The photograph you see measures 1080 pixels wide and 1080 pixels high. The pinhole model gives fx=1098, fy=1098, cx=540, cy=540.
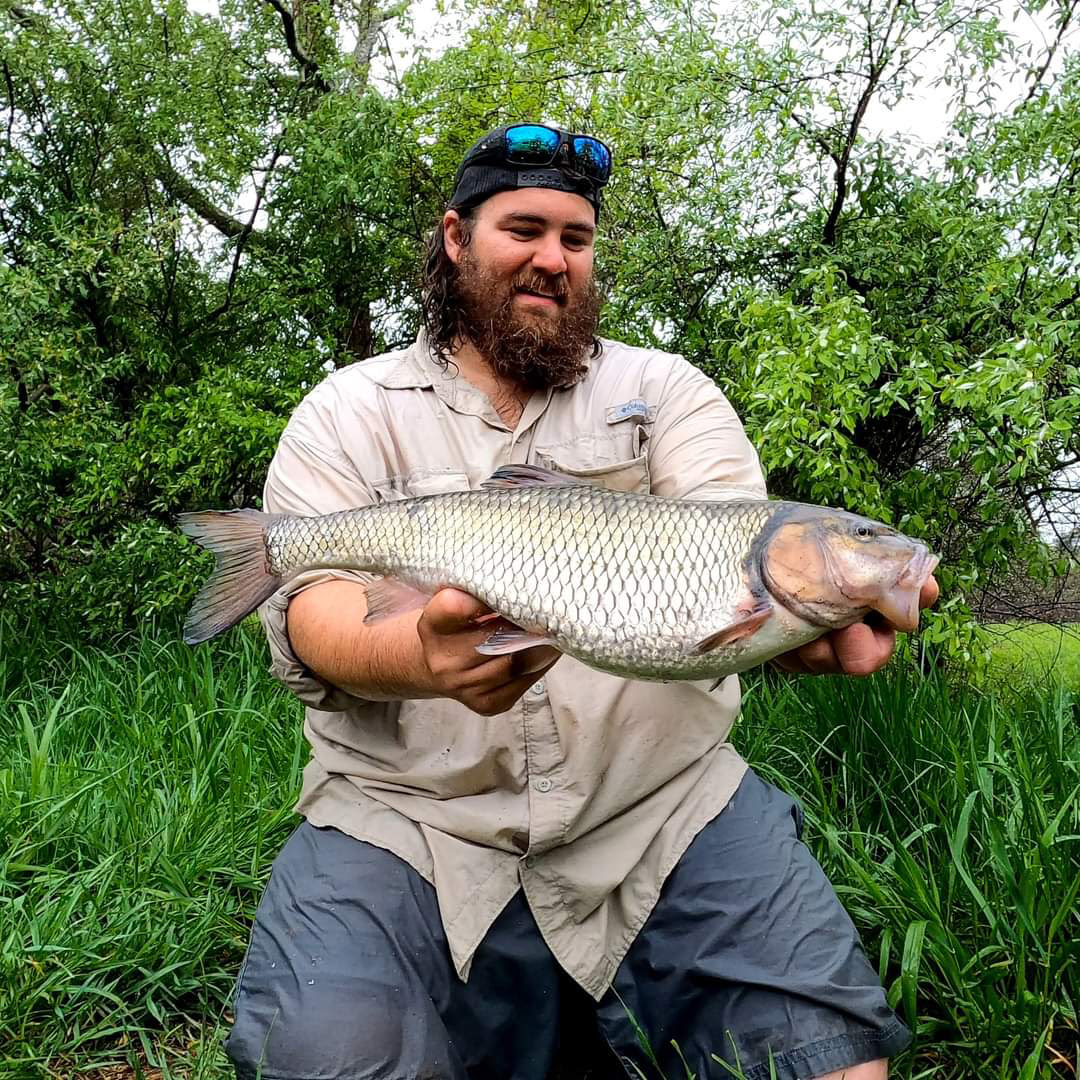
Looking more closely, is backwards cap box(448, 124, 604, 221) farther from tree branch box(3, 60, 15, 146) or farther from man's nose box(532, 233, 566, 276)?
tree branch box(3, 60, 15, 146)

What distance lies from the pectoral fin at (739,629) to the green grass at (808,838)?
0.87 meters

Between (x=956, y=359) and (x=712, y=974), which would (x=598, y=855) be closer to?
(x=712, y=974)

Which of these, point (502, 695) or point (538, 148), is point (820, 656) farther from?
point (538, 148)

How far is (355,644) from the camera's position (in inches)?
77.7

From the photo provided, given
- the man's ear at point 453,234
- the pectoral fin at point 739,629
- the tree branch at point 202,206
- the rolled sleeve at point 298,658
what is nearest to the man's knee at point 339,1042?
the rolled sleeve at point 298,658

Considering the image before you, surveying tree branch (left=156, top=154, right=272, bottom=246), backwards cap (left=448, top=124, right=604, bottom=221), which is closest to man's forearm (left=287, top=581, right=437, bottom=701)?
backwards cap (left=448, top=124, right=604, bottom=221)

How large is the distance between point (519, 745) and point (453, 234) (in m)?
1.31

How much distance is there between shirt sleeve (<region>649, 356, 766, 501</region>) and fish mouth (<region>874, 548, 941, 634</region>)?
1.80 ft

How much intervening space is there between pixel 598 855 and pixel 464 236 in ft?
4.87

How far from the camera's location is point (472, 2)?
5965 millimetres

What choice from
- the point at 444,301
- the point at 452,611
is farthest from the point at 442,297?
the point at 452,611

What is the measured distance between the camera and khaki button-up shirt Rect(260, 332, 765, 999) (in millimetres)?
2082

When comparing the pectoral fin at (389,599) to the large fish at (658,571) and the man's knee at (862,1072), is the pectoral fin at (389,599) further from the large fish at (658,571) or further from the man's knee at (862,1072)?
the man's knee at (862,1072)

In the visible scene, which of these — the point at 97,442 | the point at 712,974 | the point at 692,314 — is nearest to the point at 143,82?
the point at 97,442
